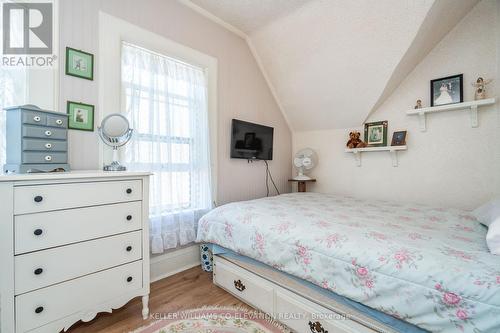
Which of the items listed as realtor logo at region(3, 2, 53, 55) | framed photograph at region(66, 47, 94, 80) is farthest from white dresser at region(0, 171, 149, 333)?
realtor logo at region(3, 2, 53, 55)

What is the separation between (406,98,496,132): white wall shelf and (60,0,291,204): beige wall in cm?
184

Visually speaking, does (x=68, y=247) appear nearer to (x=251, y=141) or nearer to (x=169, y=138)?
(x=169, y=138)

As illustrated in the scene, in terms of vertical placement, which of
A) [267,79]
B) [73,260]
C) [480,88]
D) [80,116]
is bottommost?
[73,260]

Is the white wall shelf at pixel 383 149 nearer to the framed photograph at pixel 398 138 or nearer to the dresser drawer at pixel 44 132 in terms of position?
the framed photograph at pixel 398 138

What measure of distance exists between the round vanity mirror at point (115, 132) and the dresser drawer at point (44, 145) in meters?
0.31

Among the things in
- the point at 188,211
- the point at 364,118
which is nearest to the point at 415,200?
the point at 364,118

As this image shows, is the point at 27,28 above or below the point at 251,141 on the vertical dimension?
above

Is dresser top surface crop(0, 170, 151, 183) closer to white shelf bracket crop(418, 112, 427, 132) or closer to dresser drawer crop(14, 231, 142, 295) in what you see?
dresser drawer crop(14, 231, 142, 295)

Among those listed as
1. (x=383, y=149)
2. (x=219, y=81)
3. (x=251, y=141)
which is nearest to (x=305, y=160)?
(x=251, y=141)

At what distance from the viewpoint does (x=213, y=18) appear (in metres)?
2.68

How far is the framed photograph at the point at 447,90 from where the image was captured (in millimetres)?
2381

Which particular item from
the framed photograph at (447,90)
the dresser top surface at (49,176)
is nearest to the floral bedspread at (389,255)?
the dresser top surface at (49,176)

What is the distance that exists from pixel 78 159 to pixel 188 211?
1.07m

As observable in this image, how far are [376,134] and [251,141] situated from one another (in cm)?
166
